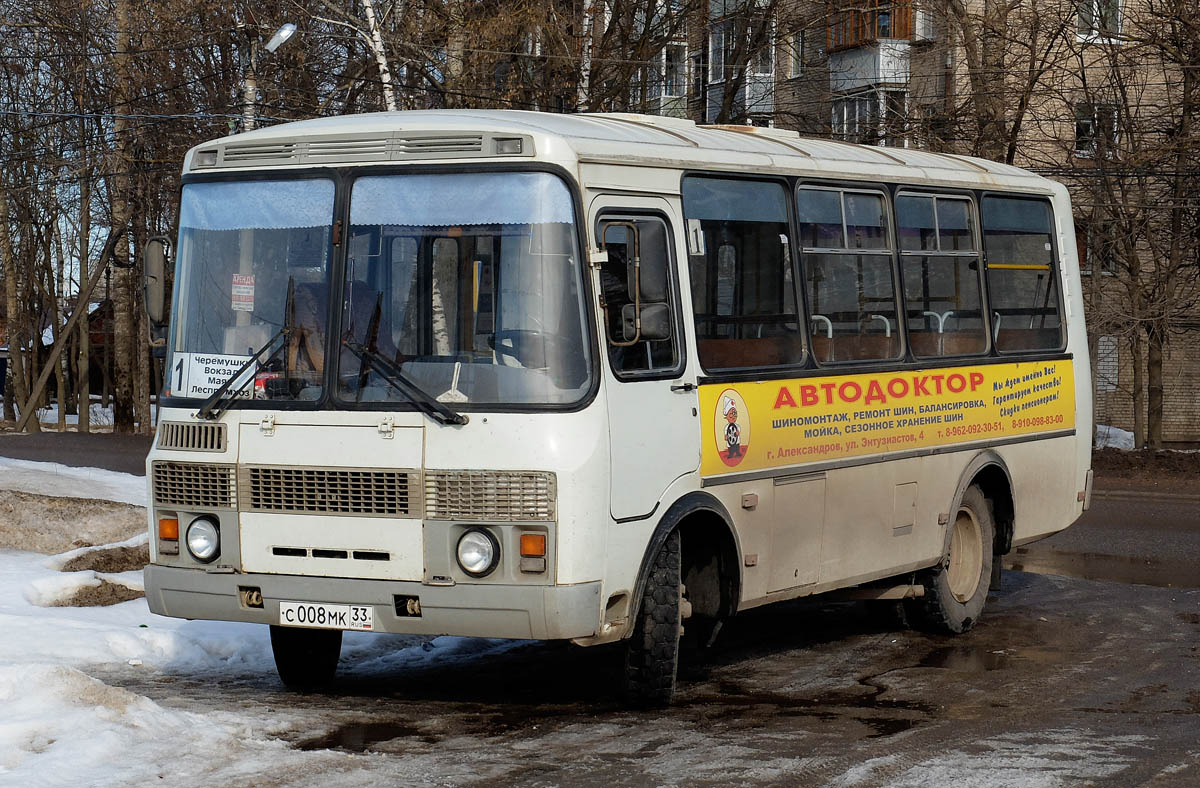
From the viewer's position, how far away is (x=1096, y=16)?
28.8m

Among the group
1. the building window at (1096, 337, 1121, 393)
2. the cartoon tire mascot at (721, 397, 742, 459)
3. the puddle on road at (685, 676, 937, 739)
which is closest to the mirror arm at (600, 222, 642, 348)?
the cartoon tire mascot at (721, 397, 742, 459)

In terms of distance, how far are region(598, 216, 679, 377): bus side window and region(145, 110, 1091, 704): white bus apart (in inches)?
0.6

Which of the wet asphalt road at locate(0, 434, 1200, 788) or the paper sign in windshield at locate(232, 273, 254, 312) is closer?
the wet asphalt road at locate(0, 434, 1200, 788)

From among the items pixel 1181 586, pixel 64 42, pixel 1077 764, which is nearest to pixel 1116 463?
pixel 1181 586

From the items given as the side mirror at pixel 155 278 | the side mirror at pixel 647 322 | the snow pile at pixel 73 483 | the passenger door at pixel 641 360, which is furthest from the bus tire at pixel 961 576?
the snow pile at pixel 73 483

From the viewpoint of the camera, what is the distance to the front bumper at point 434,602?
7.33 metres

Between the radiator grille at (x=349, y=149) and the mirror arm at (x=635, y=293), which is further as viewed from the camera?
the radiator grille at (x=349, y=149)

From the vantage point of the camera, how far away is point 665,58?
103 ft

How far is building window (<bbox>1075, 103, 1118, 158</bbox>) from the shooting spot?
28359mm

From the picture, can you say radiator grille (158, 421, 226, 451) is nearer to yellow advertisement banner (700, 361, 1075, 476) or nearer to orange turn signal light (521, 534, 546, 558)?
→ orange turn signal light (521, 534, 546, 558)

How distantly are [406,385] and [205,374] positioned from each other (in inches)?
43.3

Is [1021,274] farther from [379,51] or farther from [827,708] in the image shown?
[379,51]

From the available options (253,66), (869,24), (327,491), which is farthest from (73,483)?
(869,24)

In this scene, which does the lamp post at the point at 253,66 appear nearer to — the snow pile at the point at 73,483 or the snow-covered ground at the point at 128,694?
the snow pile at the point at 73,483
